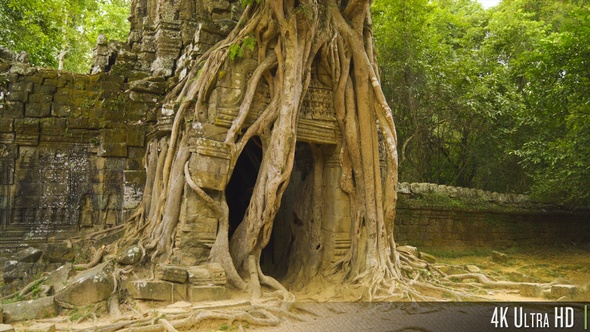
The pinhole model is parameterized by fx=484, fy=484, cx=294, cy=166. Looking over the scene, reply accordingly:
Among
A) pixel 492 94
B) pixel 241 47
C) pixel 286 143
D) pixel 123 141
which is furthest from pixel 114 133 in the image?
pixel 492 94

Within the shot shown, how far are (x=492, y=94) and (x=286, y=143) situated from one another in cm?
854

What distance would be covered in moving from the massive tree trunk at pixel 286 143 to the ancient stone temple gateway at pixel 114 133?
185 millimetres

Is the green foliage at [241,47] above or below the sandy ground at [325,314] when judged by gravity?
above

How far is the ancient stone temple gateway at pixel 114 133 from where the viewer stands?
6.86m

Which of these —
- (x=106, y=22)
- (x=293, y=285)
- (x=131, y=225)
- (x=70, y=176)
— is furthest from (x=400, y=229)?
(x=106, y=22)

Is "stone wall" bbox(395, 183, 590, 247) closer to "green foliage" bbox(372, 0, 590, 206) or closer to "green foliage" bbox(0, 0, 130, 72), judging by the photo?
"green foliage" bbox(372, 0, 590, 206)

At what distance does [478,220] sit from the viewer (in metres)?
11.4

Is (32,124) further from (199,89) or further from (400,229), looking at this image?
(400,229)

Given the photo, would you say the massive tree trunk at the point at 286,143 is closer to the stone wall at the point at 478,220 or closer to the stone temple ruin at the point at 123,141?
the stone temple ruin at the point at 123,141

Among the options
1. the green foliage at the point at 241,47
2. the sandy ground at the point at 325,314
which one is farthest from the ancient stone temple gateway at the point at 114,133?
the sandy ground at the point at 325,314

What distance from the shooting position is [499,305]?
5.32m

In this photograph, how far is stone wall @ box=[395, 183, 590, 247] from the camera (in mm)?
10406

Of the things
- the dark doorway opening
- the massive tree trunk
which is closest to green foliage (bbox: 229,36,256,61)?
the massive tree trunk

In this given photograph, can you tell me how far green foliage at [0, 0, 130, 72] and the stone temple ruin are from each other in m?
3.71
